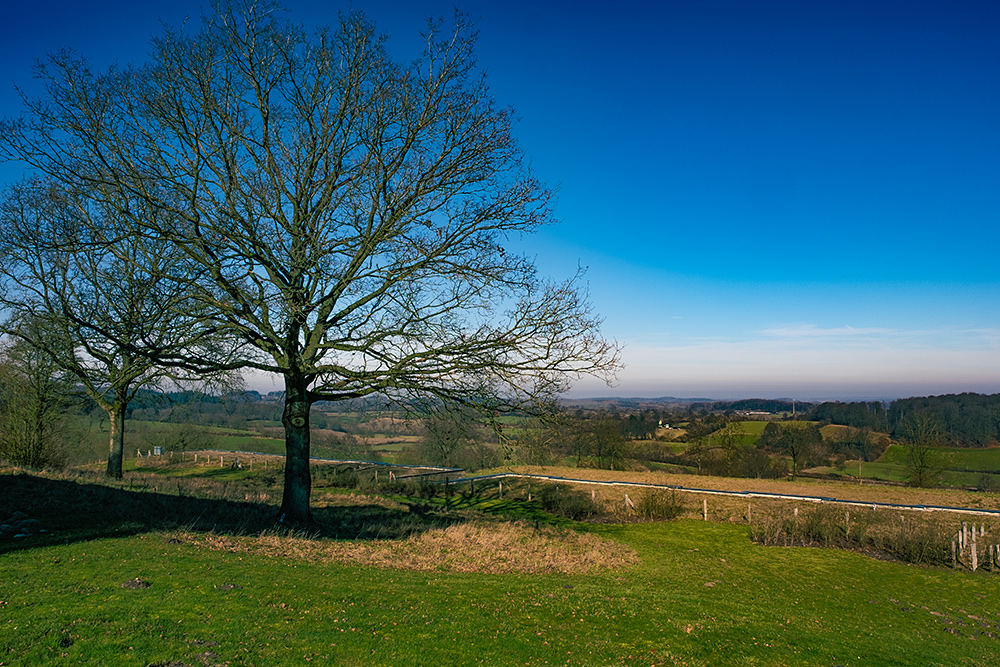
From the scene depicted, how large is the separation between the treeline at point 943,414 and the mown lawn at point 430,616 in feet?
124

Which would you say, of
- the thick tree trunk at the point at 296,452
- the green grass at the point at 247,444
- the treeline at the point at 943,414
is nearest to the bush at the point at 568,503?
the thick tree trunk at the point at 296,452

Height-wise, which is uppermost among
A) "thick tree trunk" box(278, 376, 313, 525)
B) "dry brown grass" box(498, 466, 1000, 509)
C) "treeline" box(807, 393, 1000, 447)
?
"thick tree trunk" box(278, 376, 313, 525)

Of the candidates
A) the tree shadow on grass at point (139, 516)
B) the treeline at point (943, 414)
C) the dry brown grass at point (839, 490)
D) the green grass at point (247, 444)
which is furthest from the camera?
the treeline at point (943, 414)

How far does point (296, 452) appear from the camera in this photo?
12797mm

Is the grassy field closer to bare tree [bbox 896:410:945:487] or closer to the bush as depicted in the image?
the bush

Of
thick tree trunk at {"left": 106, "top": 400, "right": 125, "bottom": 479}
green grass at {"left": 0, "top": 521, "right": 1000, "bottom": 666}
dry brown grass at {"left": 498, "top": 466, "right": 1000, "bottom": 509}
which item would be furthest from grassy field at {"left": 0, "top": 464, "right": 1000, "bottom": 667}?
dry brown grass at {"left": 498, "top": 466, "right": 1000, "bottom": 509}

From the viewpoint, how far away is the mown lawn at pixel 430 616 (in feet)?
17.7

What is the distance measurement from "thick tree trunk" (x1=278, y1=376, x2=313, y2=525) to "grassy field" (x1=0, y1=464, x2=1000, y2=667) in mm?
986

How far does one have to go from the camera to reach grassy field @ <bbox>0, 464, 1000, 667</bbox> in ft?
18.2

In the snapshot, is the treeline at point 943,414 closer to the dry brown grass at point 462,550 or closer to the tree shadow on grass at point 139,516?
the dry brown grass at point 462,550

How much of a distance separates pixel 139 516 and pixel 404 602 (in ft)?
23.6

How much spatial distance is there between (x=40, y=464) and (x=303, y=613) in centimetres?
2481

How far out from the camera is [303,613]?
6582 mm

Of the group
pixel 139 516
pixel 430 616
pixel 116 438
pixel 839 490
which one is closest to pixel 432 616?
pixel 430 616
